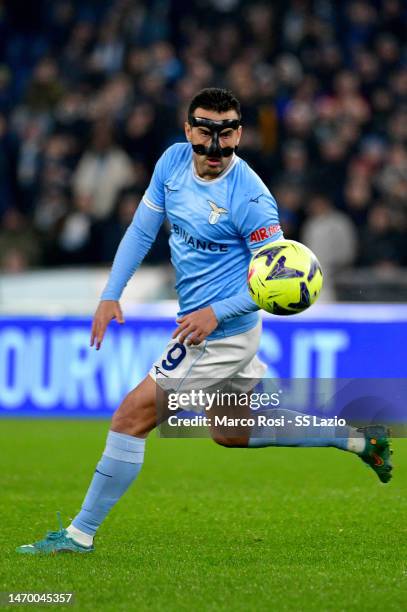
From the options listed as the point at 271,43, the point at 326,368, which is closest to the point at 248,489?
the point at 326,368

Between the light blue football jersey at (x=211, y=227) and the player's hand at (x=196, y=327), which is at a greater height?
the light blue football jersey at (x=211, y=227)

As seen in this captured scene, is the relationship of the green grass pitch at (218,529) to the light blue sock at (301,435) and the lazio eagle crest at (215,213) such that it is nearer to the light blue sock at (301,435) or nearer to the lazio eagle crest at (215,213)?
the light blue sock at (301,435)

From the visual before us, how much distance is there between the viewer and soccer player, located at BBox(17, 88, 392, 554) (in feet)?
19.8

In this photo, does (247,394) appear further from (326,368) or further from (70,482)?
(326,368)

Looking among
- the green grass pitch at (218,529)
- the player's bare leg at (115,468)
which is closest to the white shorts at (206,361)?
the player's bare leg at (115,468)

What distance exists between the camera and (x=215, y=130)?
607 cm

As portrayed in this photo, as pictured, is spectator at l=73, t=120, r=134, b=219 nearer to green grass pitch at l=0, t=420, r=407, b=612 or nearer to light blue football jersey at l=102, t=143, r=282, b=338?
green grass pitch at l=0, t=420, r=407, b=612

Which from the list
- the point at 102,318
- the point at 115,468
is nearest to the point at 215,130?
the point at 102,318

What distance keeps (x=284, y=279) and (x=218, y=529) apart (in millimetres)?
1836

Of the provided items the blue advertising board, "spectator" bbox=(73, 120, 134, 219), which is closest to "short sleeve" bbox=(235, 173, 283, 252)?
the blue advertising board

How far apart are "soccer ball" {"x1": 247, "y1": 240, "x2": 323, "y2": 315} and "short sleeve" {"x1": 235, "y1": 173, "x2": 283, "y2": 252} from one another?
6.7 inches

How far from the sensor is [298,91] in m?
15.7

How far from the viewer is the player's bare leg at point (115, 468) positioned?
237 inches

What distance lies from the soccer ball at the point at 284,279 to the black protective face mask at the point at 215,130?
0.57m
